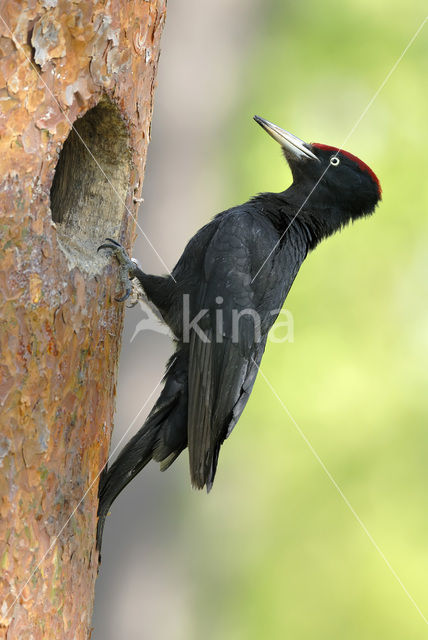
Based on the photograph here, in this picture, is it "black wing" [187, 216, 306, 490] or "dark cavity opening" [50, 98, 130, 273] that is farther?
"black wing" [187, 216, 306, 490]

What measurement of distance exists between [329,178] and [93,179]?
149 centimetres

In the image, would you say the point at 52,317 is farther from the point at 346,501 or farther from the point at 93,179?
the point at 346,501

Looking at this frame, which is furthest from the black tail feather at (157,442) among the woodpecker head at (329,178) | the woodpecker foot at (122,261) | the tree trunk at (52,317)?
the woodpecker head at (329,178)

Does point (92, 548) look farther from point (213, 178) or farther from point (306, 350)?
point (306, 350)

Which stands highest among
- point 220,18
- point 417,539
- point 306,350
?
point 220,18

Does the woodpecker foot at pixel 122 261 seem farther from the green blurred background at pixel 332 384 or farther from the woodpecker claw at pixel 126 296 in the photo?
the green blurred background at pixel 332 384

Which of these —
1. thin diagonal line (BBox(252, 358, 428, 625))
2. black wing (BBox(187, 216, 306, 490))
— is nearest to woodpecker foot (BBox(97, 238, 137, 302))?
black wing (BBox(187, 216, 306, 490))

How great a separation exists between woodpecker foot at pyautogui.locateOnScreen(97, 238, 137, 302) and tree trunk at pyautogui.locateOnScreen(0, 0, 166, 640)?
5 cm

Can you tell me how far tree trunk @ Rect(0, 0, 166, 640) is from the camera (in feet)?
8.20

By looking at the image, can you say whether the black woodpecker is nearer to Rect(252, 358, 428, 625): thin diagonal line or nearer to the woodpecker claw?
the woodpecker claw

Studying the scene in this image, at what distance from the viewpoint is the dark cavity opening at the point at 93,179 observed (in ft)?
10.2

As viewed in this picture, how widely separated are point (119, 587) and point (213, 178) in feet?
10.8

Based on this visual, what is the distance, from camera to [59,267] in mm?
2705

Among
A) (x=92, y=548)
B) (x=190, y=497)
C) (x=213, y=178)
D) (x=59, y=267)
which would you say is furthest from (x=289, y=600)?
(x=59, y=267)
